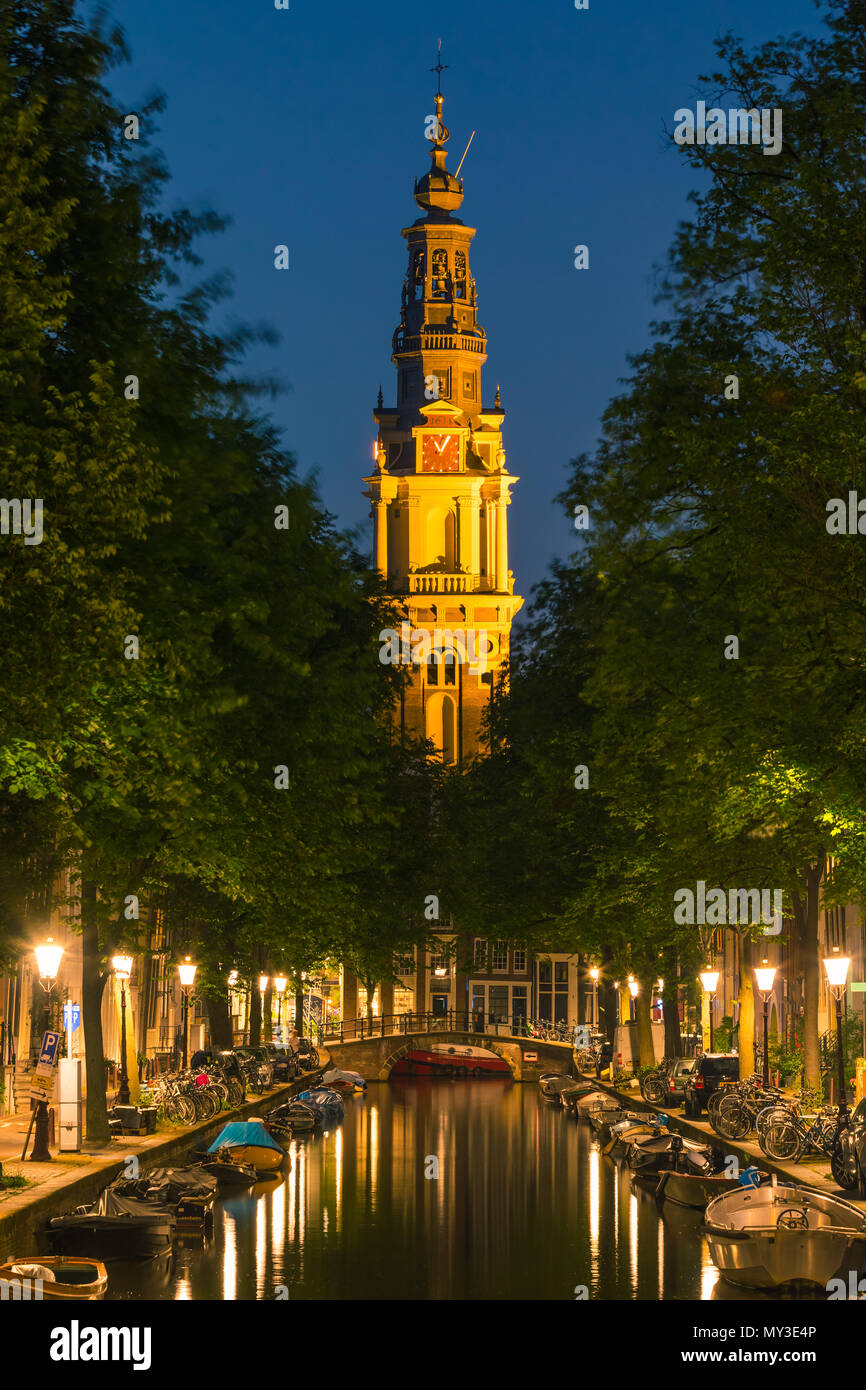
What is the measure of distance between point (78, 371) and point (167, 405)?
150 centimetres

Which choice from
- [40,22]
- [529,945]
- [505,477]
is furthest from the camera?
[505,477]

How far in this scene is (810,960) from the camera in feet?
127

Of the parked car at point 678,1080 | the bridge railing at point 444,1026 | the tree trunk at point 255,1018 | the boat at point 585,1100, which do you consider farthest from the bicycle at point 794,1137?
the bridge railing at point 444,1026

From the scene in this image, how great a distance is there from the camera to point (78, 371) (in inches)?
973

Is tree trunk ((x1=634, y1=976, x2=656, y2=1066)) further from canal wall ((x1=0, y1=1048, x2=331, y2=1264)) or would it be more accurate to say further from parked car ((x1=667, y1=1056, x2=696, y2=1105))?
canal wall ((x1=0, y1=1048, x2=331, y2=1264))

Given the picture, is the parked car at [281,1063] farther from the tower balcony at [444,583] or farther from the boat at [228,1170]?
the tower balcony at [444,583]

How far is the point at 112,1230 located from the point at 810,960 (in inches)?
732

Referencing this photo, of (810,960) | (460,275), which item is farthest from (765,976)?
(460,275)

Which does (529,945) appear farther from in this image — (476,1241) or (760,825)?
(476,1241)

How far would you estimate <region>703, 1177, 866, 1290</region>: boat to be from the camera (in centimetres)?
2162

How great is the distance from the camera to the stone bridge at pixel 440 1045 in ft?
296

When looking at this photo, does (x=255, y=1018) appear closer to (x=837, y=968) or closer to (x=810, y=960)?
(x=810, y=960)
